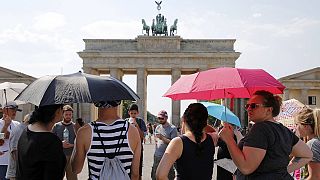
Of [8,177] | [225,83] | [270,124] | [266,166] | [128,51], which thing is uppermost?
[128,51]

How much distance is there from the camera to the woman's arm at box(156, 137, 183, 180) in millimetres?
4625

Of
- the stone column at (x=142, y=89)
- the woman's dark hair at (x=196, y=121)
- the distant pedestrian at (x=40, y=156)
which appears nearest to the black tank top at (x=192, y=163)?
the woman's dark hair at (x=196, y=121)

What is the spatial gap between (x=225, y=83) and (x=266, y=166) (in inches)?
60.2

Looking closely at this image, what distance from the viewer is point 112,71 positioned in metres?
57.3

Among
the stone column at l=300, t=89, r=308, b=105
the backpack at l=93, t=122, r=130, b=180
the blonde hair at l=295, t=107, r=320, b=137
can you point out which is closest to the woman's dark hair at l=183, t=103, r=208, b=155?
the backpack at l=93, t=122, r=130, b=180

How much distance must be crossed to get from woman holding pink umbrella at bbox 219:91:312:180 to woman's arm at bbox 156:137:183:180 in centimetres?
47

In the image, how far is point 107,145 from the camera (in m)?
4.79

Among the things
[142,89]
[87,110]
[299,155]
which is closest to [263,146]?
[299,155]

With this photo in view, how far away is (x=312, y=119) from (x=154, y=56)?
5165 centimetres

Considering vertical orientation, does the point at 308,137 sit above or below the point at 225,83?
below

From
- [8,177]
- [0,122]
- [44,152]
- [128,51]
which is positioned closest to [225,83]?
[44,152]

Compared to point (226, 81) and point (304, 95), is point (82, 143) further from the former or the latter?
point (304, 95)

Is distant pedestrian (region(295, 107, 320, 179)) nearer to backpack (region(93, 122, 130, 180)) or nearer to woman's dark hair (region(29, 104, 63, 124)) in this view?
backpack (region(93, 122, 130, 180))

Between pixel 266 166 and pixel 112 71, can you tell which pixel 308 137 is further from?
pixel 112 71
